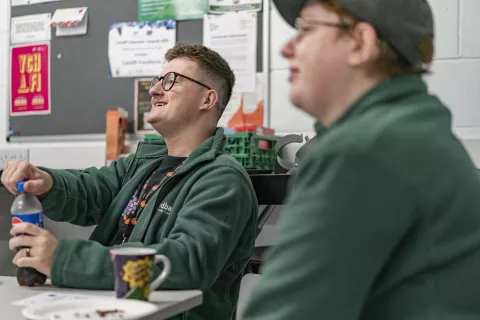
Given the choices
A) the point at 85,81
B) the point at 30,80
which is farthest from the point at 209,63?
the point at 30,80

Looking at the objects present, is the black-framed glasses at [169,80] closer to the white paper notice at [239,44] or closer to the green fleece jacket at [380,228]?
the white paper notice at [239,44]

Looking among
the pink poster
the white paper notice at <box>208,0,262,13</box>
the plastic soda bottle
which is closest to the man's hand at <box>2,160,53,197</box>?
the plastic soda bottle

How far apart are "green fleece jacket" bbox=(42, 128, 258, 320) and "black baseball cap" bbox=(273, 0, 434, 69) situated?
646 mm

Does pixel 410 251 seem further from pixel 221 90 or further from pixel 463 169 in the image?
pixel 221 90

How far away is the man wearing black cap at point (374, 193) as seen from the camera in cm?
61

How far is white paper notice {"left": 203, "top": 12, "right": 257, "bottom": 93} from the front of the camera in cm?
257

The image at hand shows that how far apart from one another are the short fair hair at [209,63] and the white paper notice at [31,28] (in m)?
1.54

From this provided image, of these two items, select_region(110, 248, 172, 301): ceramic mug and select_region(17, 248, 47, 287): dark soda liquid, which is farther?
select_region(17, 248, 47, 287): dark soda liquid

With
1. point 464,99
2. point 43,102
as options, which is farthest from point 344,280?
point 43,102

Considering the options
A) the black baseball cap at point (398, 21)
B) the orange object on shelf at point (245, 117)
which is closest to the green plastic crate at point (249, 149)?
the orange object on shelf at point (245, 117)

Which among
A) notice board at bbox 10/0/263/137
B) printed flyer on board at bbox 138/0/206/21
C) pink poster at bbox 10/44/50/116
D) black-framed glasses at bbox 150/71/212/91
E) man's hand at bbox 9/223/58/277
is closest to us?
man's hand at bbox 9/223/58/277

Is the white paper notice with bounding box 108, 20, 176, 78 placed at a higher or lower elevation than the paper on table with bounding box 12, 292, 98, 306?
higher

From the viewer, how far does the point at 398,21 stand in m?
0.72

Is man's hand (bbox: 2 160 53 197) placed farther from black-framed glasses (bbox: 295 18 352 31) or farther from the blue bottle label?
black-framed glasses (bbox: 295 18 352 31)
